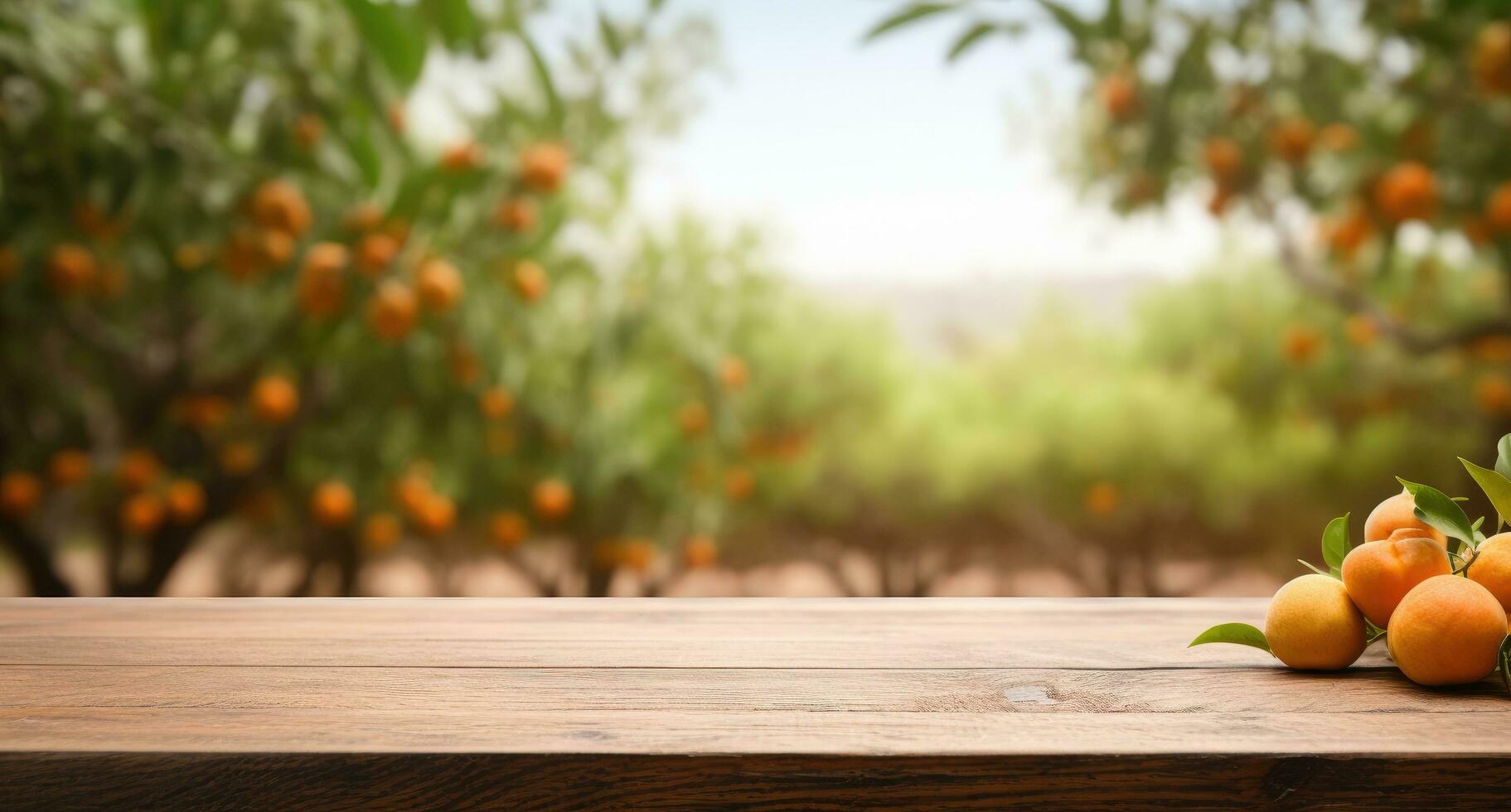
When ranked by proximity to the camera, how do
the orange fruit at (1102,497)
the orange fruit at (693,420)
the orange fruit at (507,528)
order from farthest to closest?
the orange fruit at (1102,497)
the orange fruit at (693,420)
the orange fruit at (507,528)

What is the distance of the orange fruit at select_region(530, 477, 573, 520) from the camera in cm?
211

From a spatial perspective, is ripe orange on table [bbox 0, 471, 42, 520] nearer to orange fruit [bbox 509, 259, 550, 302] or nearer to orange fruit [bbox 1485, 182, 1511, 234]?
orange fruit [bbox 509, 259, 550, 302]

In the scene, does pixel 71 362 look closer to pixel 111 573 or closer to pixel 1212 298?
pixel 111 573

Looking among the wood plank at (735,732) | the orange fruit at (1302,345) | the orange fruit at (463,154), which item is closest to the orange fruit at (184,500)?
the orange fruit at (463,154)

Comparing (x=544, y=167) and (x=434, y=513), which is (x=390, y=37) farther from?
(x=434, y=513)

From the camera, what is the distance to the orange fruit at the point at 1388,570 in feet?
1.58

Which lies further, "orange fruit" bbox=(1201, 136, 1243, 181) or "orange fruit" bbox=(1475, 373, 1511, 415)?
"orange fruit" bbox=(1475, 373, 1511, 415)

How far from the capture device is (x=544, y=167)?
5.12ft

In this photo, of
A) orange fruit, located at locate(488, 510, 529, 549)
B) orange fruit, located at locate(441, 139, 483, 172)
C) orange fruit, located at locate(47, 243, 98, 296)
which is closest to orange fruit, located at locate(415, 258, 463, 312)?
orange fruit, located at locate(441, 139, 483, 172)

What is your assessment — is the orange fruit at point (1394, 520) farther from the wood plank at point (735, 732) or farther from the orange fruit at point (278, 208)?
the orange fruit at point (278, 208)

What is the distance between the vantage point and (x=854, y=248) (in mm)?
6969

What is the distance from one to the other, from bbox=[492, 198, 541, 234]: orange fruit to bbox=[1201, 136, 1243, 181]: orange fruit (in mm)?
1246

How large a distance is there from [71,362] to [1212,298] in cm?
357

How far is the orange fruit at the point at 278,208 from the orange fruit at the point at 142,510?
716 millimetres
